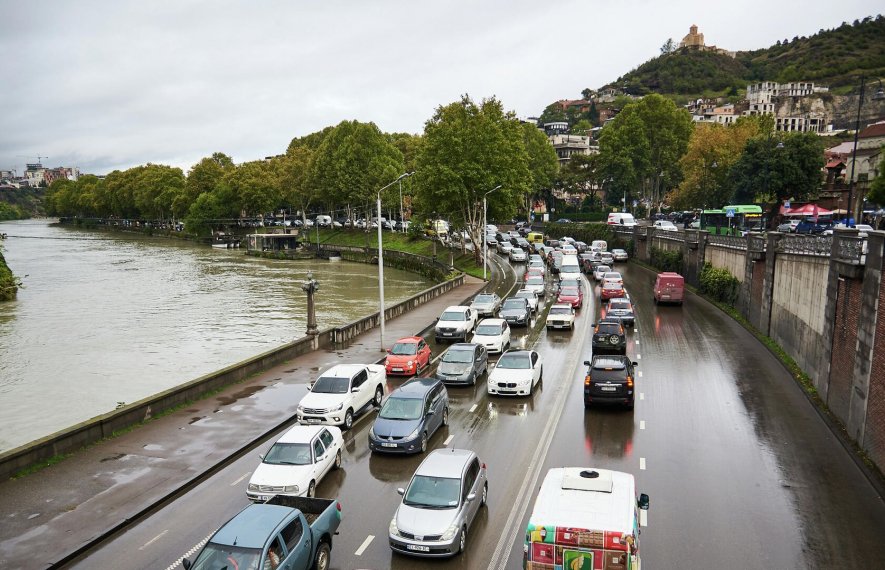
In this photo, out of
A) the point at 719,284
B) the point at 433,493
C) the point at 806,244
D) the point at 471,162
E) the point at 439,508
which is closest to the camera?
the point at 439,508

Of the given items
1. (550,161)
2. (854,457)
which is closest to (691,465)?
(854,457)

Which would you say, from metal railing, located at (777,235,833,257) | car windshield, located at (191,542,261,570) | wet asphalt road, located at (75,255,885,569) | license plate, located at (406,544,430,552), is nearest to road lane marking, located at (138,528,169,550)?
wet asphalt road, located at (75,255,885,569)

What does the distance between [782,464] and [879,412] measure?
2659 millimetres

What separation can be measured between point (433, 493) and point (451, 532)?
3.06 ft

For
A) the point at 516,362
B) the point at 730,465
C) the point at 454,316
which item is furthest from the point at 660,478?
the point at 454,316

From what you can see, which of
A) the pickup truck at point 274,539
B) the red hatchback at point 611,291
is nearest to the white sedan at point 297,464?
the pickup truck at point 274,539

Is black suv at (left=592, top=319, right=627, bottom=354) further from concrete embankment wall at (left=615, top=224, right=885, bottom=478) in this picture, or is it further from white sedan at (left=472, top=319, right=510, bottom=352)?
concrete embankment wall at (left=615, top=224, right=885, bottom=478)

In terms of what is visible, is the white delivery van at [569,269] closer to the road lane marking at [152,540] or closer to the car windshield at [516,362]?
the car windshield at [516,362]

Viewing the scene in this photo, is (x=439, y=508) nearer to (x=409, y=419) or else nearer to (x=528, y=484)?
(x=528, y=484)

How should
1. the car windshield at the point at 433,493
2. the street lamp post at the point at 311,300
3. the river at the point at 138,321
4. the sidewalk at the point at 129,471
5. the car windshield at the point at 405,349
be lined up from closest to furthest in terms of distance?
the car windshield at the point at 433,493 → the sidewalk at the point at 129,471 → the car windshield at the point at 405,349 → the river at the point at 138,321 → the street lamp post at the point at 311,300

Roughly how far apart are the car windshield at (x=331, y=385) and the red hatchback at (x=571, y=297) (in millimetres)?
22234

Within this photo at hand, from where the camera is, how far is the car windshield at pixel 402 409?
680 inches

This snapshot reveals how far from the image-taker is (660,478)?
49.1 feet

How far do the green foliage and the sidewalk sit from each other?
38.5 m
